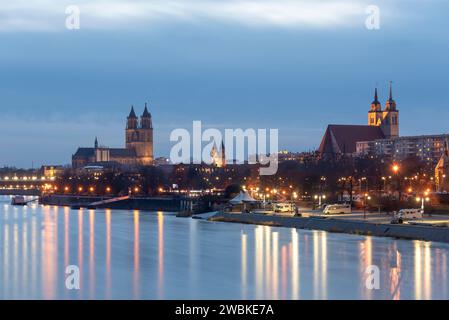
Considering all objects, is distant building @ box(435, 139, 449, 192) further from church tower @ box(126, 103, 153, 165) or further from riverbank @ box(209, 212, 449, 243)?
church tower @ box(126, 103, 153, 165)

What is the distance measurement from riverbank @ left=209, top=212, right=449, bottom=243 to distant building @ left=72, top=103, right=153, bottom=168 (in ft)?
403

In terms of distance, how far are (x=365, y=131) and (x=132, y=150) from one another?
214 ft

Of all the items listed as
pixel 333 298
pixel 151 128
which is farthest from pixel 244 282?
pixel 151 128

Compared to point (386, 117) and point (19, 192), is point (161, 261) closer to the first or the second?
point (386, 117)

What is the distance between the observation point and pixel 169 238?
37.1 metres

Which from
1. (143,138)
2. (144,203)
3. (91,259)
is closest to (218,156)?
(143,138)

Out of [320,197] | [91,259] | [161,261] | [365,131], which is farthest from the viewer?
[365,131]

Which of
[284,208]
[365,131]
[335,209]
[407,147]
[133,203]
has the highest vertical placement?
[365,131]

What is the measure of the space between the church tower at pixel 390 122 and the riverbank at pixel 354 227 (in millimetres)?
75425

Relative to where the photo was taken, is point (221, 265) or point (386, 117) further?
point (386, 117)

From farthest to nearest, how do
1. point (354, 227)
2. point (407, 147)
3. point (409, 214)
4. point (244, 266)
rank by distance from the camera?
point (407, 147) → point (409, 214) → point (354, 227) → point (244, 266)

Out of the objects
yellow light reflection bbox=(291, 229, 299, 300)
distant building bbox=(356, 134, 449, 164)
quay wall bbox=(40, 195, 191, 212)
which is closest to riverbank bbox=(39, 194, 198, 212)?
quay wall bbox=(40, 195, 191, 212)

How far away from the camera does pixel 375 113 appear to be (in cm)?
12612
